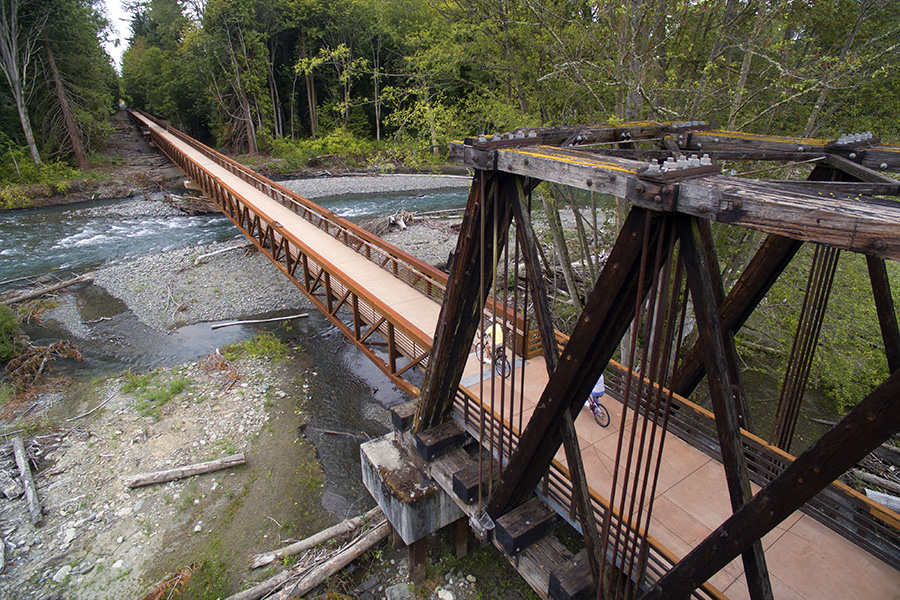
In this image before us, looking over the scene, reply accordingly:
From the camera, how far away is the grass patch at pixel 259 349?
13789 millimetres

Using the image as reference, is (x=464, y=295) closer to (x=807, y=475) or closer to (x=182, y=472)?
(x=807, y=475)

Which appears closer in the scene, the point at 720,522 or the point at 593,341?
the point at 593,341

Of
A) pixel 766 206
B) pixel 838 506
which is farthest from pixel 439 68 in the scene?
pixel 838 506

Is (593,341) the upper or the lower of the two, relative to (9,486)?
upper

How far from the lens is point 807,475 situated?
7.85ft

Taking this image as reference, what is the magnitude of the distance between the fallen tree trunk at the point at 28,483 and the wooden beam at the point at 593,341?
9.06 meters

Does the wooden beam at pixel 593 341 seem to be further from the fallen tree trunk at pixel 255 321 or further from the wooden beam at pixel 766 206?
the fallen tree trunk at pixel 255 321

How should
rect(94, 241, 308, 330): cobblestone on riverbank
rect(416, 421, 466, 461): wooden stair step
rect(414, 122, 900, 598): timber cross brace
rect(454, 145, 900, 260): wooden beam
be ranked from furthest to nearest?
1. rect(94, 241, 308, 330): cobblestone on riverbank
2. rect(416, 421, 466, 461): wooden stair step
3. rect(414, 122, 900, 598): timber cross brace
4. rect(454, 145, 900, 260): wooden beam

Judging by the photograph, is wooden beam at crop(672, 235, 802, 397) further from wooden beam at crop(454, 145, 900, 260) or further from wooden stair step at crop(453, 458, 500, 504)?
wooden stair step at crop(453, 458, 500, 504)

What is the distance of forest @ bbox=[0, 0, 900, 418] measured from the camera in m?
8.71

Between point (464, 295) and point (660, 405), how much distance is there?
2.34m

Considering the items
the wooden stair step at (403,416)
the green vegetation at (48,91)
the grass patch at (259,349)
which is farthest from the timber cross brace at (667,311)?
the green vegetation at (48,91)

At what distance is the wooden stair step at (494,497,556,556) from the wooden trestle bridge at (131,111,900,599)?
0.02 m

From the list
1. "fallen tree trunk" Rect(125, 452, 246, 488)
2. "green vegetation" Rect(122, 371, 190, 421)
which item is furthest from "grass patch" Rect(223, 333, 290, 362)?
"fallen tree trunk" Rect(125, 452, 246, 488)
